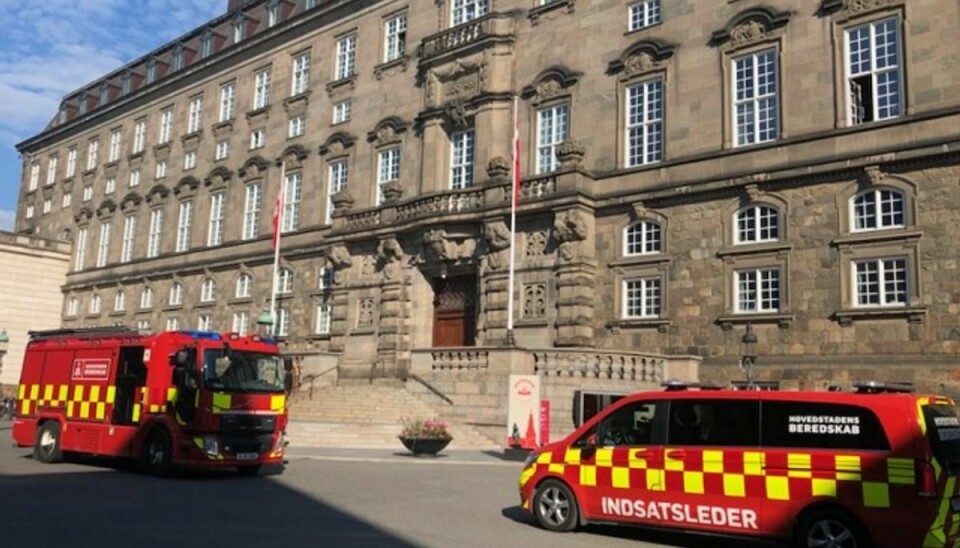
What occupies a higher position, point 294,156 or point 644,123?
point 294,156

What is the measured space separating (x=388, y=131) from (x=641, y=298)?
14.7m

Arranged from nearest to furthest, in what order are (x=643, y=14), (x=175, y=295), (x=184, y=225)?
(x=643, y=14), (x=175, y=295), (x=184, y=225)

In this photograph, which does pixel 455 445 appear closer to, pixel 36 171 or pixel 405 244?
pixel 405 244

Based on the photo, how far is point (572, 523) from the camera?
10938mm

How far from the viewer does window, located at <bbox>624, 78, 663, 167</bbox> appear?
28.0m

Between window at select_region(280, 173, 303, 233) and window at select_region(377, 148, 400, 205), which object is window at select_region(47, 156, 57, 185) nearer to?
window at select_region(280, 173, 303, 233)

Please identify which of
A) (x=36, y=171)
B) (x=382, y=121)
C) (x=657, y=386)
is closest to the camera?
(x=657, y=386)

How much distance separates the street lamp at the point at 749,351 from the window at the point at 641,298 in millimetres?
2999

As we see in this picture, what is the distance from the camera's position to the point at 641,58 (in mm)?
28578

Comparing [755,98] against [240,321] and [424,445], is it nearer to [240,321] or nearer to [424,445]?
[424,445]

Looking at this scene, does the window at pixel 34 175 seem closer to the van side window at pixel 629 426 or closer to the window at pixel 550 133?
the window at pixel 550 133

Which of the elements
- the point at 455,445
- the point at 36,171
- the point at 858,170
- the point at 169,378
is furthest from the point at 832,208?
the point at 36,171

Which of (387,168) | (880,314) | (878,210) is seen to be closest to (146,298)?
(387,168)

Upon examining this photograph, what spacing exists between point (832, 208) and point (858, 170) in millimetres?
1182
